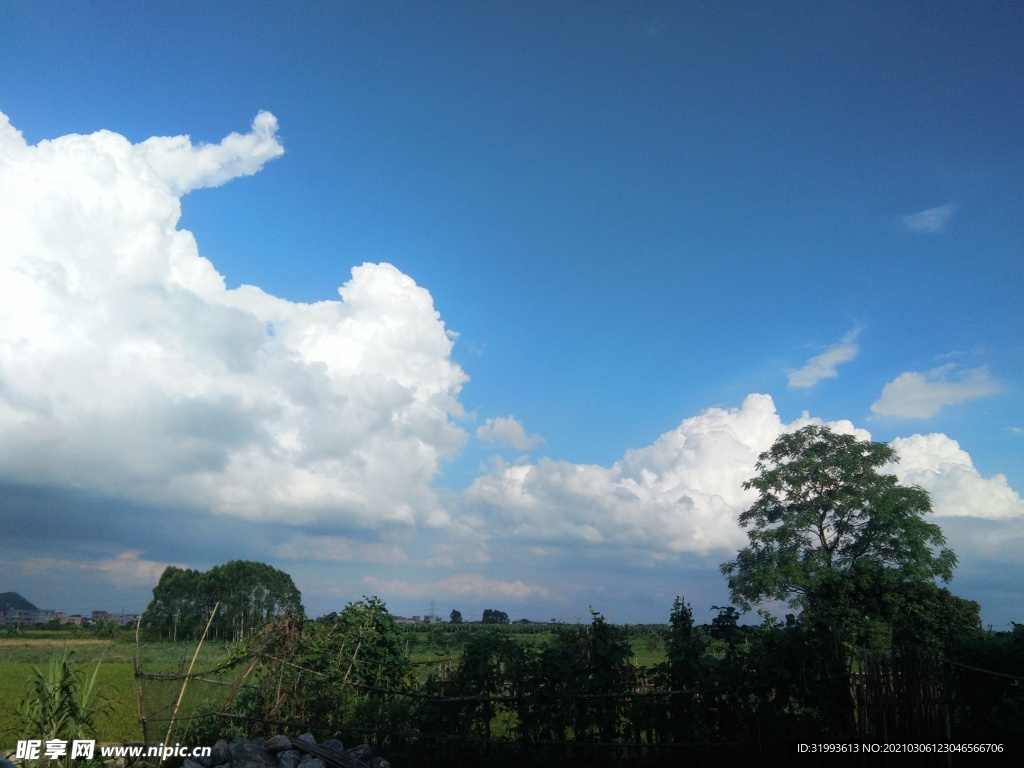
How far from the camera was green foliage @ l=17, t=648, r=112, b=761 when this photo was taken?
7.77m

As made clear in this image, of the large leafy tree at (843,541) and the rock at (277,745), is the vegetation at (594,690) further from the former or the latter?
the large leafy tree at (843,541)

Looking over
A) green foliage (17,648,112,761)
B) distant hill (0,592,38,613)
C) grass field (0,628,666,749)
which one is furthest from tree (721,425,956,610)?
distant hill (0,592,38,613)

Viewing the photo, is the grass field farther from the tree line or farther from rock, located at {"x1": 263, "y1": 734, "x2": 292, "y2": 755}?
rock, located at {"x1": 263, "y1": 734, "x2": 292, "y2": 755}

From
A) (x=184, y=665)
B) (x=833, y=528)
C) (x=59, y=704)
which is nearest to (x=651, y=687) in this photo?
(x=184, y=665)

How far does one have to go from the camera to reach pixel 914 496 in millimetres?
20656

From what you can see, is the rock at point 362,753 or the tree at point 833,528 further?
the tree at point 833,528

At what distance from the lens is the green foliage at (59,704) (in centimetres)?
777

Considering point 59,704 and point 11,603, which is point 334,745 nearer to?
point 59,704

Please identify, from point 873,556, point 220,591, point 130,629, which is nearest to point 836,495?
point 873,556

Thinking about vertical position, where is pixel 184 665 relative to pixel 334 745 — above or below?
above

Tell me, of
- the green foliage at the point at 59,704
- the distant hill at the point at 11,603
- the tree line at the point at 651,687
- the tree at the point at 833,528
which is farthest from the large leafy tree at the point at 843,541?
the distant hill at the point at 11,603

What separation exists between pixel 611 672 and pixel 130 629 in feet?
21.2

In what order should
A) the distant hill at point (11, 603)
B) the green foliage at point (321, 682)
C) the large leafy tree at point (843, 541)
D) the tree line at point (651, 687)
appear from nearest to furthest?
the tree line at point (651, 687)
the green foliage at point (321, 682)
the large leafy tree at point (843, 541)
the distant hill at point (11, 603)

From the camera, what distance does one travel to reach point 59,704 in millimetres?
7883
